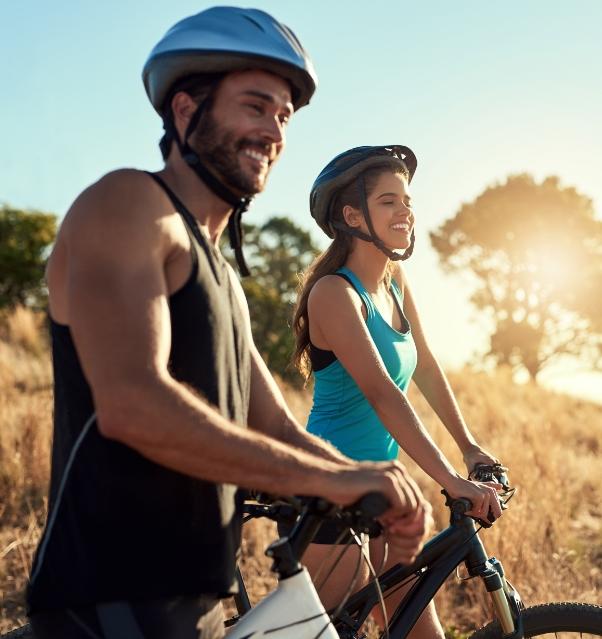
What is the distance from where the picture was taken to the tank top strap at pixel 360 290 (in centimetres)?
280

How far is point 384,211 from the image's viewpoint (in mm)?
2947

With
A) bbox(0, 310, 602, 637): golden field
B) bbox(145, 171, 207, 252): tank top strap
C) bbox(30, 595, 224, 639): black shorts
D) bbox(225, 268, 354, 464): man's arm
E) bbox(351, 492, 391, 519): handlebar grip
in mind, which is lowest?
bbox(0, 310, 602, 637): golden field

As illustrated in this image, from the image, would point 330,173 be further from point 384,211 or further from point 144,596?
point 144,596

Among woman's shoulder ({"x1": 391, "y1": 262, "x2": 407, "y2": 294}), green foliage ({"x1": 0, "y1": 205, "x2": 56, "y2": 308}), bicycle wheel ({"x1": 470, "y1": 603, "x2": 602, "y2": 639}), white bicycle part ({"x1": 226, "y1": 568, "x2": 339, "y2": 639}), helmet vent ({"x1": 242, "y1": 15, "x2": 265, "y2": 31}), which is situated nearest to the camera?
white bicycle part ({"x1": 226, "y1": 568, "x2": 339, "y2": 639})

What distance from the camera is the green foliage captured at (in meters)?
15.4

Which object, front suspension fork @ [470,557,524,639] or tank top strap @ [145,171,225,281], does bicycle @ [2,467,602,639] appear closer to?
front suspension fork @ [470,557,524,639]

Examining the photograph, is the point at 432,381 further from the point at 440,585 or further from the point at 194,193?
the point at 194,193

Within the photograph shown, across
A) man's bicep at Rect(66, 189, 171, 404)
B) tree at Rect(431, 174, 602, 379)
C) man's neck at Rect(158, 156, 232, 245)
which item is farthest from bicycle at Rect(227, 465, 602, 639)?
tree at Rect(431, 174, 602, 379)

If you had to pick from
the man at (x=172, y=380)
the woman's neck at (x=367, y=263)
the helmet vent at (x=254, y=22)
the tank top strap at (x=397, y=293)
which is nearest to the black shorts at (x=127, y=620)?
the man at (x=172, y=380)

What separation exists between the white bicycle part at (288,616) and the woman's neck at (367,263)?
1361mm

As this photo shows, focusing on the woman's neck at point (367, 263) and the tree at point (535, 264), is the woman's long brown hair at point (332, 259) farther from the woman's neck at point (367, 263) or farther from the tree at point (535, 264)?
the tree at point (535, 264)

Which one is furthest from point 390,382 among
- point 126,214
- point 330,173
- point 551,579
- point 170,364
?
point 551,579

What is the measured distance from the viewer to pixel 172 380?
56.7 inches

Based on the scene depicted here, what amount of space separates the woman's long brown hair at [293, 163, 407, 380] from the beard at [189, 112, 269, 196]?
119 cm
